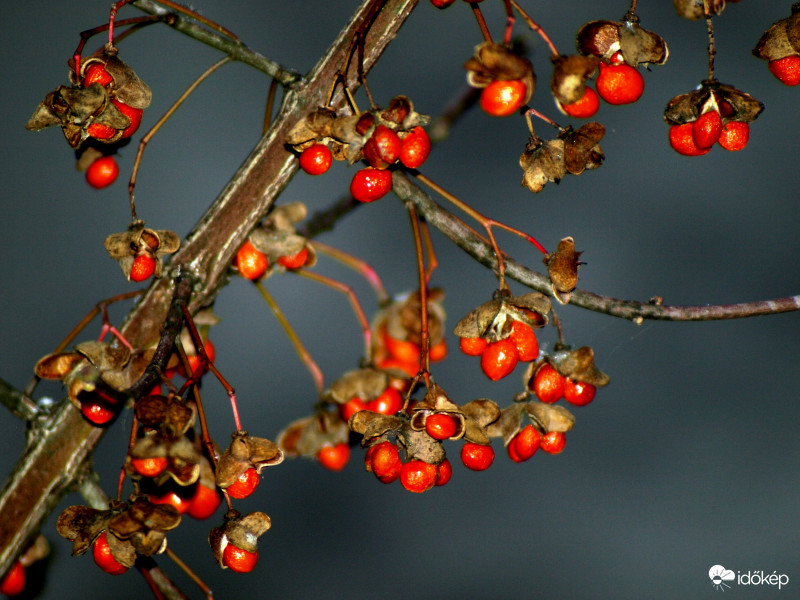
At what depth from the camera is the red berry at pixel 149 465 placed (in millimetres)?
512

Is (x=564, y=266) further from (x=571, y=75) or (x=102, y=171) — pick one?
(x=102, y=171)

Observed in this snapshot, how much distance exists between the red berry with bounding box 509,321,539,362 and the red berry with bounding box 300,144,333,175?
0.18 m

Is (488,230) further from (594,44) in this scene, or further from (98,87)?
(98,87)

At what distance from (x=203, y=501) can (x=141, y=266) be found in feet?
0.75

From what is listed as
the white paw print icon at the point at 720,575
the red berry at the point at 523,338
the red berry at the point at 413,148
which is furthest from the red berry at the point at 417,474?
the white paw print icon at the point at 720,575

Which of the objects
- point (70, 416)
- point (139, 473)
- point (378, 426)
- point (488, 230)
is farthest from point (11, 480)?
point (488, 230)

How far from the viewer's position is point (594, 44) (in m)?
0.55

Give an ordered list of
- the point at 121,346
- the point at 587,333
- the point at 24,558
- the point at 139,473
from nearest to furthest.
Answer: the point at 139,473 → the point at 121,346 → the point at 24,558 → the point at 587,333

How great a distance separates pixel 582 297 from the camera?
2.00 feet

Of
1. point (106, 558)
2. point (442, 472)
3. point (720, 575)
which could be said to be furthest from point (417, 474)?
point (720, 575)

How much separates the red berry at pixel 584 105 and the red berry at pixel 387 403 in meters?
0.34

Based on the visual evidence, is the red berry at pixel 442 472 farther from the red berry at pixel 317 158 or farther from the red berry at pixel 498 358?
the red berry at pixel 317 158

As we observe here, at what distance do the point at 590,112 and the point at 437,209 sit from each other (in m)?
0.16

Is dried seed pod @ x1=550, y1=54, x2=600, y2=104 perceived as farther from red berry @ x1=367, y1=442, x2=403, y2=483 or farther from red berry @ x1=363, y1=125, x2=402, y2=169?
red berry @ x1=367, y1=442, x2=403, y2=483
